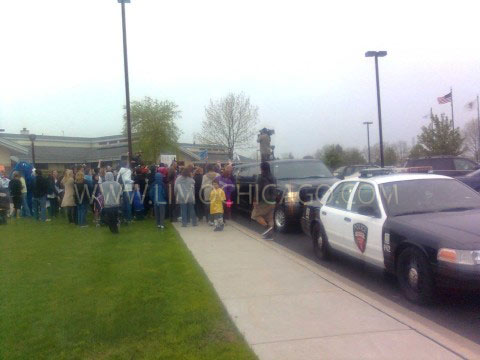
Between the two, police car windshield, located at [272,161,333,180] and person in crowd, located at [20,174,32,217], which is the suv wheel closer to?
police car windshield, located at [272,161,333,180]

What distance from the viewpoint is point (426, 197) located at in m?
6.55

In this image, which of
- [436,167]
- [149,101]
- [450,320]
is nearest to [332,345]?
[450,320]

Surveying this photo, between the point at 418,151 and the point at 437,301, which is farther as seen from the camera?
the point at 418,151

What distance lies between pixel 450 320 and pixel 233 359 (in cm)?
255

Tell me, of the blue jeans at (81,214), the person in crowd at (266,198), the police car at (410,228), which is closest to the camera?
the police car at (410,228)

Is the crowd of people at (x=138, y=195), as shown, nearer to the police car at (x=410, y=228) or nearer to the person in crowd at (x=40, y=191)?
the person in crowd at (x=40, y=191)

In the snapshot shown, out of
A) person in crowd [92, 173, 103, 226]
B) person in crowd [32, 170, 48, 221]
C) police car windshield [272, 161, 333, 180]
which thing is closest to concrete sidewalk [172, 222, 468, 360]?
police car windshield [272, 161, 333, 180]

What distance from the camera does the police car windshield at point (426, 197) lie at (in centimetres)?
631

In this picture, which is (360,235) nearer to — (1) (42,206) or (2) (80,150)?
(1) (42,206)

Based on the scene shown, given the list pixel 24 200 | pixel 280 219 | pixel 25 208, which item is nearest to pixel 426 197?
pixel 280 219

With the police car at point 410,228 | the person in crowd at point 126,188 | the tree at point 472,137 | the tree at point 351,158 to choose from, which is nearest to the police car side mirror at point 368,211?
the police car at point 410,228

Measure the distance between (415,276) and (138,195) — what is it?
9745 millimetres

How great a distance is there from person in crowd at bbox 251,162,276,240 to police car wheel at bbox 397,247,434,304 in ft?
14.8

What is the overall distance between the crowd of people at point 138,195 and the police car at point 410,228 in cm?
288
